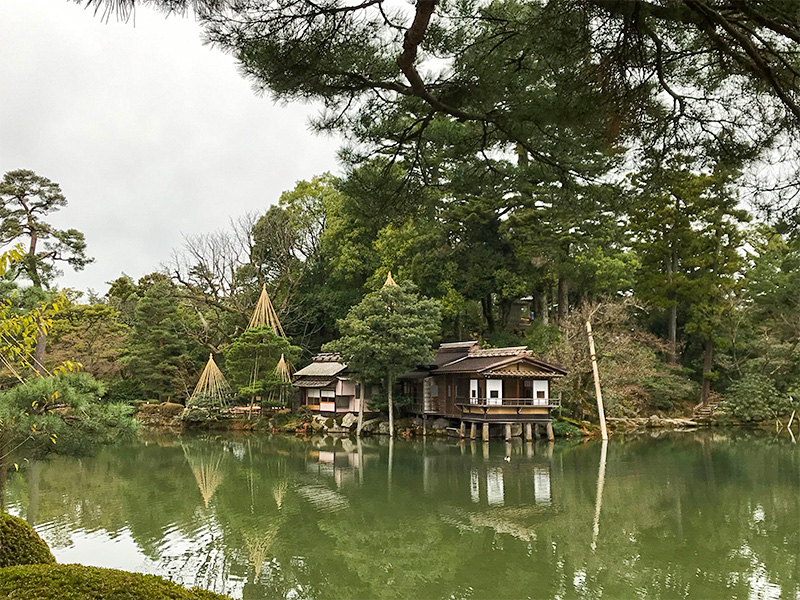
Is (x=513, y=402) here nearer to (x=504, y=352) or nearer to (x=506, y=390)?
(x=506, y=390)

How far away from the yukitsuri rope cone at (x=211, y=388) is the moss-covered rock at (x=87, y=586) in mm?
16437

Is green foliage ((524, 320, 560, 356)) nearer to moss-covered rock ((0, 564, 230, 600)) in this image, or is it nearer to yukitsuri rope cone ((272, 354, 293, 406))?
yukitsuri rope cone ((272, 354, 293, 406))

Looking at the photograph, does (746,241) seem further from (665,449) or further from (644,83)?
(644,83)

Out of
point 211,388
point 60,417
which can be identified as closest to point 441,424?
point 211,388

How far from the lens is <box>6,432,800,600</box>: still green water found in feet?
17.8

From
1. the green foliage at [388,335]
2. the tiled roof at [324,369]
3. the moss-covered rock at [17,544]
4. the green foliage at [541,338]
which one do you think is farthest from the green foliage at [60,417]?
the green foliage at [541,338]

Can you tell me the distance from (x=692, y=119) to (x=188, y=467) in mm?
10296

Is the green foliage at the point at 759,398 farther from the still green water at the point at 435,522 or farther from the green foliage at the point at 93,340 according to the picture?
the green foliage at the point at 93,340

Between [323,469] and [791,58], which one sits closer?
[791,58]

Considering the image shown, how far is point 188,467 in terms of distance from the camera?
1141 cm

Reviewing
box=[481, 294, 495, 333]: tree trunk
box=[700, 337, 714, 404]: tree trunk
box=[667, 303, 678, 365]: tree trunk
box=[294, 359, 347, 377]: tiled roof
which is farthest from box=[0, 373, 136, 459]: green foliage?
box=[700, 337, 714, 404]: tree trunk

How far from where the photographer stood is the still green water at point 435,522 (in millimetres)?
5438

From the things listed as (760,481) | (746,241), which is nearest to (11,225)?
(760,481)

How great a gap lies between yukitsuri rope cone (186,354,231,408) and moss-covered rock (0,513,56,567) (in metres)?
15.9
